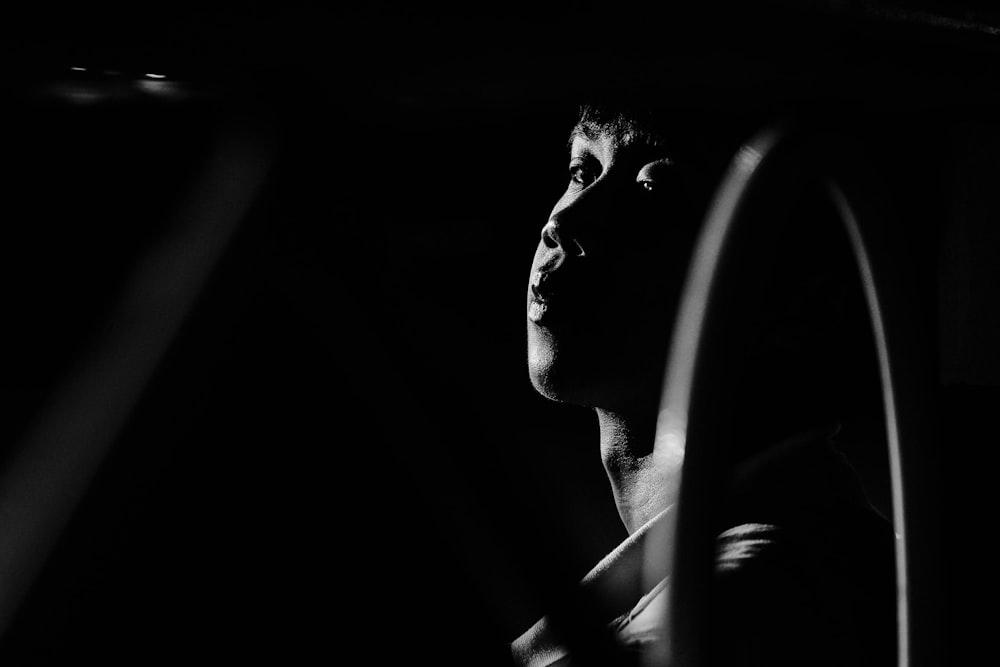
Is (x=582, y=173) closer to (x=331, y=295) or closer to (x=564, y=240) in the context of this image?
(x=564, y=240)

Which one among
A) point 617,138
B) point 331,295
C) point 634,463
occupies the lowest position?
point 634,463

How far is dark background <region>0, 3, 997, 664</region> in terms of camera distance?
0.79ft

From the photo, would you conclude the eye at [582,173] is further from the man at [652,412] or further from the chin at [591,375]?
the chin at [591,375]

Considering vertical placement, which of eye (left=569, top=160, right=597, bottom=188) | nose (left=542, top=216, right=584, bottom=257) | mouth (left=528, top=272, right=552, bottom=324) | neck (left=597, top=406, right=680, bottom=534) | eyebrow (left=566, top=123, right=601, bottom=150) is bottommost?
neck (left=597, top=406, right=680, bottom=534)

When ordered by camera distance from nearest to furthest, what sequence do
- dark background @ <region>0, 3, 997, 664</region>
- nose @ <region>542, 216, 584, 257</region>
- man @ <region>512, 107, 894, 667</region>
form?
dark background @ <region>0, 3, 997, 664</region>
man @ <region>512, 107, 894, 667</region>
nose @ <region>542, 216, 584, 257</region>

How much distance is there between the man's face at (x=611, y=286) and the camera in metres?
0.70

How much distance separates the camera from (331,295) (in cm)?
31

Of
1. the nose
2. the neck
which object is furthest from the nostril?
the neck

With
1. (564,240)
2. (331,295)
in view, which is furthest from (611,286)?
(331,295)

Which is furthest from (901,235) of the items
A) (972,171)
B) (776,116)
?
(972,171)

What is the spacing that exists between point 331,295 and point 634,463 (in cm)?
46

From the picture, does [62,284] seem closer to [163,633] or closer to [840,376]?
[163,633]

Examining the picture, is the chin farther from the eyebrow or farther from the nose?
the eyebrow

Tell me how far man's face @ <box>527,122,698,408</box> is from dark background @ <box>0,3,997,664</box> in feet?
0.34
